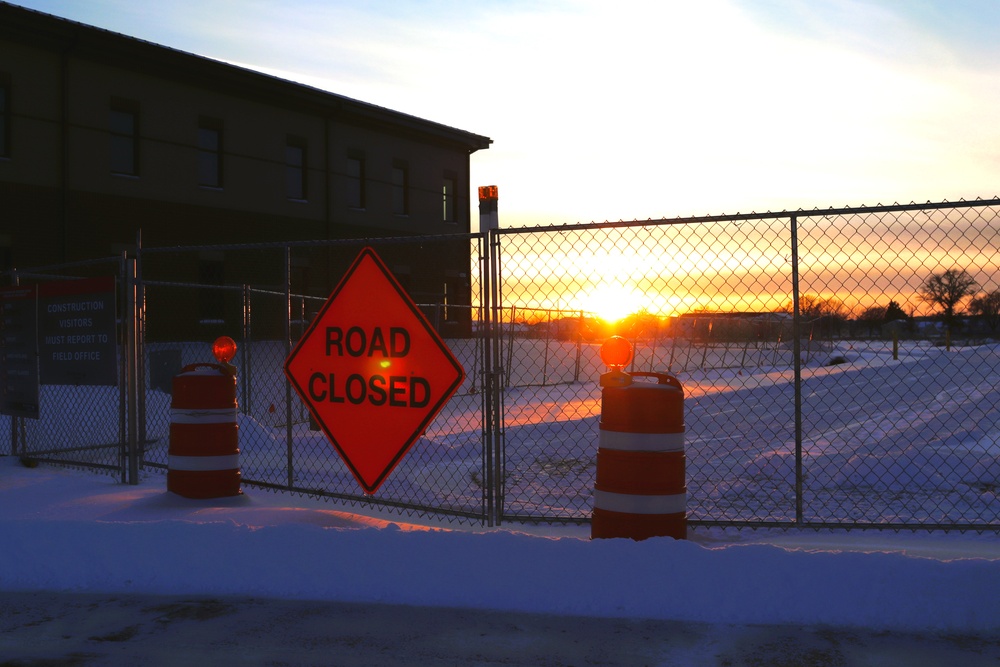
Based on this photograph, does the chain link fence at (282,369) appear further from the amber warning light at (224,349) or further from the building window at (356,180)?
the building window at (356,180)

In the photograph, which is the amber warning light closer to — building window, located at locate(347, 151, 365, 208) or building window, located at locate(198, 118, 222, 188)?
building window, located at locate(198, 118, 222, 188)

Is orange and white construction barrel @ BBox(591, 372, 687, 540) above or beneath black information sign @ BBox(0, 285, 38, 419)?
beneath

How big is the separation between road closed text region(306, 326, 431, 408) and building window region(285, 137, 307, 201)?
76.4ft

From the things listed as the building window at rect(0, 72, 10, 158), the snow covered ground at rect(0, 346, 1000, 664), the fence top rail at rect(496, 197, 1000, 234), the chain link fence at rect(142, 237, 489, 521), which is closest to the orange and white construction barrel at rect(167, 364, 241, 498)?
the snow covered ground at rect(0, 346, 1000, 664)

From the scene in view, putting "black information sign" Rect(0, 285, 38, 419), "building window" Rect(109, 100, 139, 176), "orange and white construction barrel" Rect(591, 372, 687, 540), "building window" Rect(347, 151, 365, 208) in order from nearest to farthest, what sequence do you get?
1. "orange and white construction barrel" Rect(591, 372, 687, 540)
2. "black information sign" Rect(0, 285, 38, 419)
3. "building window" Rect(109, 100, 139, 176)
4. "building window" Rect(347, 151, 365, 208)

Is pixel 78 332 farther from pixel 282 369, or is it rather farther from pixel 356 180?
pixel 356 180

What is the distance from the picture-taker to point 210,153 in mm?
26906

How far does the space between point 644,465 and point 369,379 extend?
234 cm

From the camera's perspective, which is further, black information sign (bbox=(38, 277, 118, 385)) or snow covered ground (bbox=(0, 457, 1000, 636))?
black information sign (bbox=(38, 277, 118, 385))

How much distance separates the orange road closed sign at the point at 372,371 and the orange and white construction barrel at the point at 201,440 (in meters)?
0.72

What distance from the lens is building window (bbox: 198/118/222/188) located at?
87.0 ft

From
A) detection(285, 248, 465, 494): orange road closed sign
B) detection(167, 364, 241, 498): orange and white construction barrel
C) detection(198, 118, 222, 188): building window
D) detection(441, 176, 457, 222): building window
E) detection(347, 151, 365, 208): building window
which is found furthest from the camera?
detection(441, 176, 457, 222): building window

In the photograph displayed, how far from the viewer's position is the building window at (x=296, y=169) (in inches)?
1143

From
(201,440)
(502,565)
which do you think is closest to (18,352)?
(201,440)
